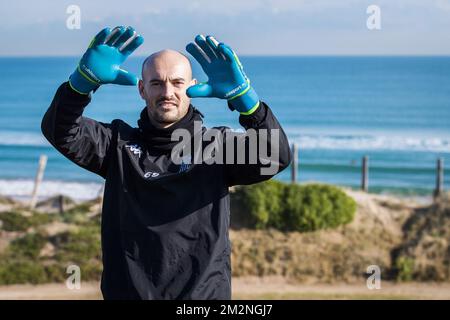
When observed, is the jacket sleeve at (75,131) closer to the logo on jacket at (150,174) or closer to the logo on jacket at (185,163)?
the logo on jacket at (150,174)

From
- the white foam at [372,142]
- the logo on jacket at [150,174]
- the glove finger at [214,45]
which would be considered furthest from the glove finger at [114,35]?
the white foam at [372,142]

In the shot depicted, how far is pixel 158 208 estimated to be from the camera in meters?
3.78

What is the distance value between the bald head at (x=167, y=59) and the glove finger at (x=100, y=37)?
24 centimetres

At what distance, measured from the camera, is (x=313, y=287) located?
13578 millimetres

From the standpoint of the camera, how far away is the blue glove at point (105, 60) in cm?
382

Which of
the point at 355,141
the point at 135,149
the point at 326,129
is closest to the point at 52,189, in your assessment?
→ the point at 355,141

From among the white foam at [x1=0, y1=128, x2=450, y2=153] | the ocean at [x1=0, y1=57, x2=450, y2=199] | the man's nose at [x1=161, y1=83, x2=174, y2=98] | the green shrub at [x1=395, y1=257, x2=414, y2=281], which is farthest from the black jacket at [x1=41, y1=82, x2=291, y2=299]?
the white foam at [x1=0, y1=128, x2=450, y2=153]

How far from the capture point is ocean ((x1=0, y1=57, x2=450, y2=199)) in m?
34.5

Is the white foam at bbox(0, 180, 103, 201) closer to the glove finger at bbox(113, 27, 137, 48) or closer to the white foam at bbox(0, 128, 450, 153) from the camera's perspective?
the white foam at bbox(0, 128, 450, 153)

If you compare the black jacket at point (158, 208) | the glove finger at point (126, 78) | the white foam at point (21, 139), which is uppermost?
the white foam at point (21, 139)

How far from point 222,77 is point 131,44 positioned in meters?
0.48

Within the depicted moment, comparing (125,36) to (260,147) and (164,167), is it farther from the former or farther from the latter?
(260,147)
